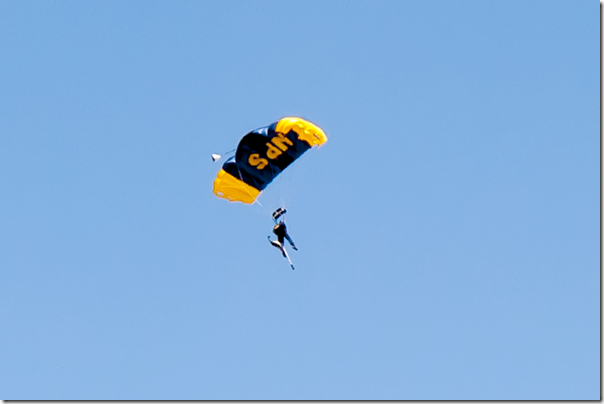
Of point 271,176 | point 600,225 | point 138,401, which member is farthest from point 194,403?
point 600,225

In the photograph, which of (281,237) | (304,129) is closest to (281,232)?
(281,237)

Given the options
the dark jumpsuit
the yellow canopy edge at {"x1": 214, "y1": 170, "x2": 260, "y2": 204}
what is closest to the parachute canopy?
the yellow canopy edge at {"x1": 214, "y1": 170, "x2": 260, "y2": 204}

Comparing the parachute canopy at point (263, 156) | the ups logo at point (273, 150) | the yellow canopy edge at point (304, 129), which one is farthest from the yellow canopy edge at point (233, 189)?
the yellow canopy edge at point (304, 129)

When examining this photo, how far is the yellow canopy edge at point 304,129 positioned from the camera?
30953mm

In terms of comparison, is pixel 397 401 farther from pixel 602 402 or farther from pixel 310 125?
pixel 310 125

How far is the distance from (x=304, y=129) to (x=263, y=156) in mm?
1734

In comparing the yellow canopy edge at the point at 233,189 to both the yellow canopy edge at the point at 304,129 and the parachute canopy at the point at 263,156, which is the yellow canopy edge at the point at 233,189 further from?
the yellow canopy edge at the point at 304,129

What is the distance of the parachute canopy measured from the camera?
31.1 meters

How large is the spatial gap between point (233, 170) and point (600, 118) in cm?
1099

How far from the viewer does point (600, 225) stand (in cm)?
2983

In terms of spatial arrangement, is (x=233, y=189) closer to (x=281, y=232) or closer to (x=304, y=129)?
(x=281, y=232)

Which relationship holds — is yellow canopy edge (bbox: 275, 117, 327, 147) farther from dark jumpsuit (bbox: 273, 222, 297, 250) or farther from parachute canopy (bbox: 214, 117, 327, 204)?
dark jumpsuit (bbox: 273, 222, 297, 250)

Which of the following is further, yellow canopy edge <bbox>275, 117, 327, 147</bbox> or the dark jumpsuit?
the dark jumpsuit

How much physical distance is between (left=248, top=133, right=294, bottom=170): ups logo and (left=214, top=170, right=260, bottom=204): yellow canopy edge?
115 centimetres
